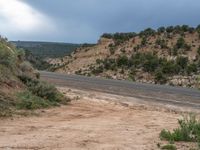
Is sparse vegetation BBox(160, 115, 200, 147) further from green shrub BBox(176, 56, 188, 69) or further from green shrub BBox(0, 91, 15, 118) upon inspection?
green shrub BBox(176, 56, 188, 69)

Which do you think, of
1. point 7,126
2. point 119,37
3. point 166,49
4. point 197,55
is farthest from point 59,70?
point 7,126

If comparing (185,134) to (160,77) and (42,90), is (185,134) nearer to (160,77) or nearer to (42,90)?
(42,90)

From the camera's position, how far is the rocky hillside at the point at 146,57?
11456cm

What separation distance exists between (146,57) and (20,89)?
100491 mm

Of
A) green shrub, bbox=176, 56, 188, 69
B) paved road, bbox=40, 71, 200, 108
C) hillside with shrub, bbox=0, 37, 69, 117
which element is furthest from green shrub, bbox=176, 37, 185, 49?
hillside with shrub, bbox=0, 37, 69, 117

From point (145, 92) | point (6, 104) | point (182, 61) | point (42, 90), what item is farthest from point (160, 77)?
point (6, 104)

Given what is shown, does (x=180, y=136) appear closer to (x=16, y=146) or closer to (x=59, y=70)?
(x=16, y=146)

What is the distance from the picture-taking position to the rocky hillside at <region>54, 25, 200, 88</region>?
115m

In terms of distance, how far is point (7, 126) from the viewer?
17.0 m

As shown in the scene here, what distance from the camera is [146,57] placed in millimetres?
123875

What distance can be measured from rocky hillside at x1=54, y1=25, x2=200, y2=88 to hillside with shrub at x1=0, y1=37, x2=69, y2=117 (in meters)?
77.1

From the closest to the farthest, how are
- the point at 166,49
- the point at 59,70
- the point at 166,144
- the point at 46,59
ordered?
1. the point at 166,144
2. the point at 166,49
3. the point at 59,70
4. the point at 46,59

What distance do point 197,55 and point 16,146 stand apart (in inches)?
4302

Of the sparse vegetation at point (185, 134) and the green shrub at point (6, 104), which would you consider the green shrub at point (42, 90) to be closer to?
the green shrub at point (6, 104)
